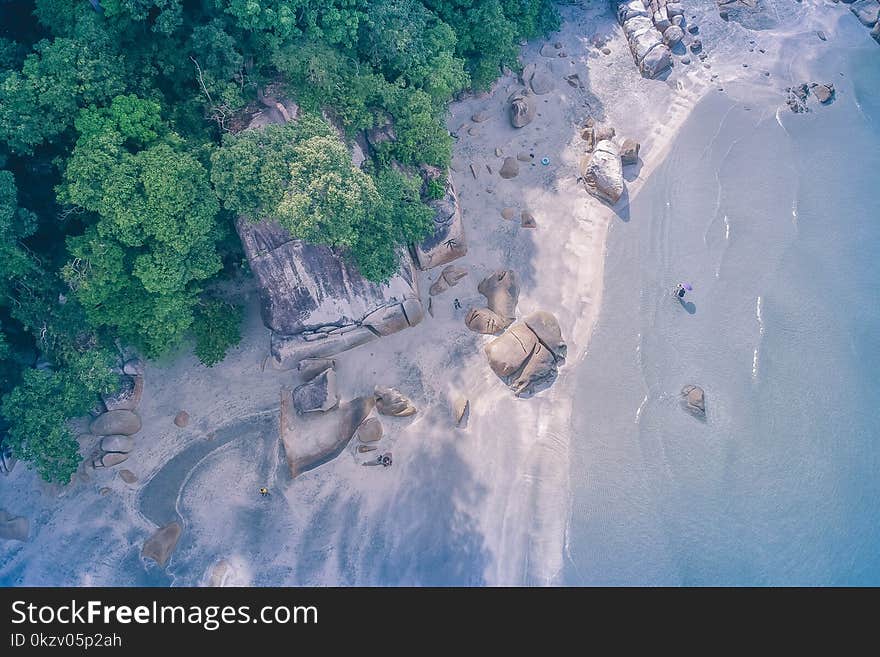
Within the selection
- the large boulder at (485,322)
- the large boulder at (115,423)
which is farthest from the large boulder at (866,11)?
the large boulder at (115,423)

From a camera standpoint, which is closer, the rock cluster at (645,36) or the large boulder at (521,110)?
the large boulder at (521,110)

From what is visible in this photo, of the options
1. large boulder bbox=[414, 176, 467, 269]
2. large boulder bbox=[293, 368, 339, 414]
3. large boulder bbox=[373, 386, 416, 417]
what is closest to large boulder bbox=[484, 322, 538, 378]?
large boulder bbox=[373, 386, 416, 417]

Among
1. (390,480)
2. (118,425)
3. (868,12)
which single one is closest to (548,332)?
(390,480)

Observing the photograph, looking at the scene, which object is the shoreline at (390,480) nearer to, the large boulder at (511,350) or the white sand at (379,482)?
the white sand at (379,482)

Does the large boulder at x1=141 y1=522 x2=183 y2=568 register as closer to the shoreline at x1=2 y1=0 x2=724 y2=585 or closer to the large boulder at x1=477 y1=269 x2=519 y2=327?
the shoreline at x1=2 y1=0 x2=724 y2=585

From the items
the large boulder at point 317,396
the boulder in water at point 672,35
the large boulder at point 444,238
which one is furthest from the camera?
the boulder in water at point 672,35

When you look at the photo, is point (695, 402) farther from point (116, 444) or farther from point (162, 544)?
point (116, 444)

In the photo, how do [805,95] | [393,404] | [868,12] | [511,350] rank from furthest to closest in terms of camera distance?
1. [868,12]
2. [805,95]
3. [511,350]
4. [393,404]

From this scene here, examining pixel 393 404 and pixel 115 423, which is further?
pixel 393 404
